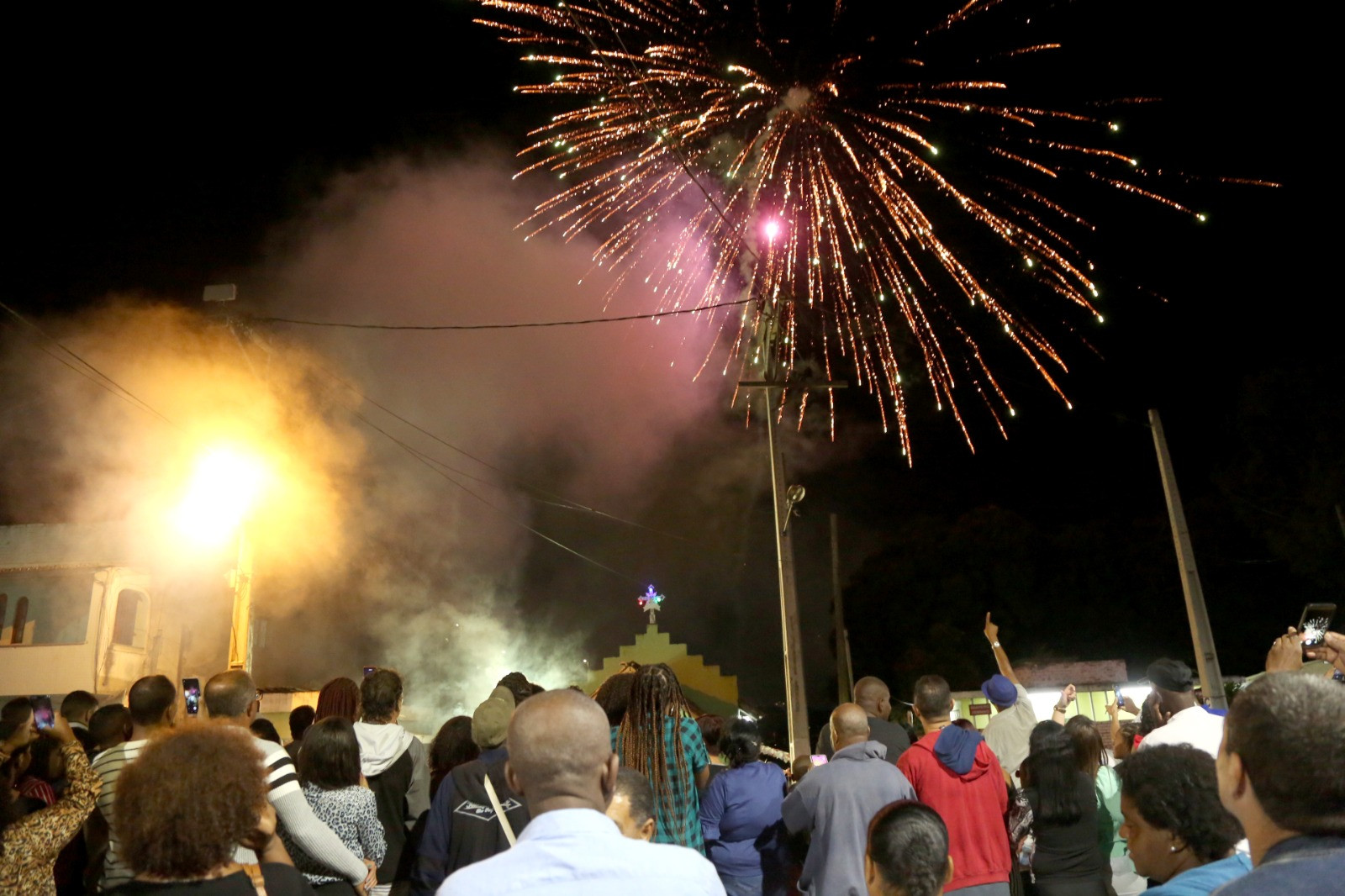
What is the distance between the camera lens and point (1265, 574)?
3066cm

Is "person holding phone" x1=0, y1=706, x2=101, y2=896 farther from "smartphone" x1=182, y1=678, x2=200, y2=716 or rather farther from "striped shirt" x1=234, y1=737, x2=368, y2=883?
"smartphone" x1=182, y1=678, x2=200, y2=716

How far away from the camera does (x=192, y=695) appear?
631 centimetres

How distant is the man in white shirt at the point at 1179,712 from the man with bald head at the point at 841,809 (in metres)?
1.36

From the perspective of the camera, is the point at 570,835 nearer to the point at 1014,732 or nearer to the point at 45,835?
the point at 45,835

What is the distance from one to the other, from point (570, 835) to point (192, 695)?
5231 mm

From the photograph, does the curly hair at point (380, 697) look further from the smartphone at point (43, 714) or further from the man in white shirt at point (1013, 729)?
the man in white shirt at point (1013, 729)

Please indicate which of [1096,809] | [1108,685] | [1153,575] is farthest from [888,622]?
[1096,809]

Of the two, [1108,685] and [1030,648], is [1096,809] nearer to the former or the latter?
[1108,685]

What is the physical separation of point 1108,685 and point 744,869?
21.6m

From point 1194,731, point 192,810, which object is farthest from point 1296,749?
point 1194,731

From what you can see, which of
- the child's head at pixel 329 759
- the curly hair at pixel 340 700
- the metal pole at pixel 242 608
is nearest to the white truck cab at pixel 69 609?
the metal pole at pixel 242 608

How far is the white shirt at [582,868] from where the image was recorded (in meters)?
2.01

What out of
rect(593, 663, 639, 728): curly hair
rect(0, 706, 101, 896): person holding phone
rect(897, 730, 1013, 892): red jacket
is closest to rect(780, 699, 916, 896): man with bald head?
rect(897, 730, 1013, 892): red jacket

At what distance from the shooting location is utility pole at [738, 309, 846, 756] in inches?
514
